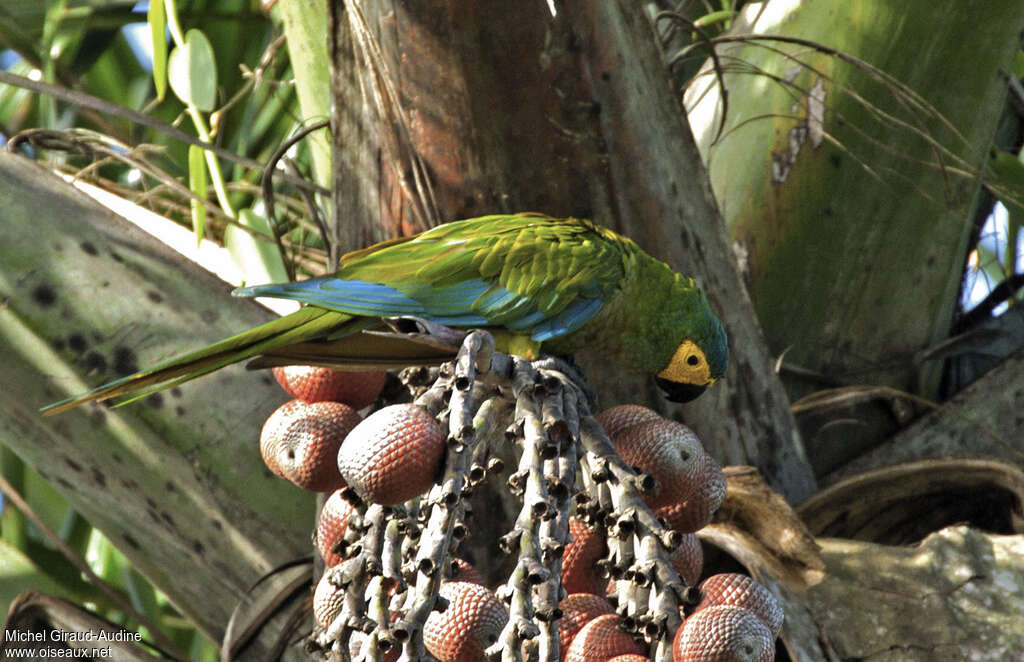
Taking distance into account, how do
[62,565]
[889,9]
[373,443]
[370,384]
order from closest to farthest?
[373,443], [370,384], [889,9], [62,565]

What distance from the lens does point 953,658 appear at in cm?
133

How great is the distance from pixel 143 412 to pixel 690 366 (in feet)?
2.73

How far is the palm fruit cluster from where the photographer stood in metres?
0.82

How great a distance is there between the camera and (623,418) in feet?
3.74

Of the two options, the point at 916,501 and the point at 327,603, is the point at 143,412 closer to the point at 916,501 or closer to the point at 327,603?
the point at 327,603

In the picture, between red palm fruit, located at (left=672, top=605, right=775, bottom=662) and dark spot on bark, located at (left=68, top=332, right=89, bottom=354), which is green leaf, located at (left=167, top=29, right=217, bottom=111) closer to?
dark spot on bark, located at (left=68, top=332, right=89, bottom=354)

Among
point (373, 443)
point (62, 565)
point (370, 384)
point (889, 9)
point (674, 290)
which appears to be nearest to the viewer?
point (373, 443)

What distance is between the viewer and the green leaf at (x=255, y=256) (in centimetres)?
198

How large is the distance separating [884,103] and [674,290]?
0.71 meters

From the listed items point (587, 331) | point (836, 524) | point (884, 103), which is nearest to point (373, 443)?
point (587, 331)

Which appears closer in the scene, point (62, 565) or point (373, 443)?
point (373, 443)

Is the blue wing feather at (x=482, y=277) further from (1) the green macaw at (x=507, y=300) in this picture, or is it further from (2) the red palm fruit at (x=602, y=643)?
(2) the red palm fruit at (x=602, y=643)

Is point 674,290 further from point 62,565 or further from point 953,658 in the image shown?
point 62,565

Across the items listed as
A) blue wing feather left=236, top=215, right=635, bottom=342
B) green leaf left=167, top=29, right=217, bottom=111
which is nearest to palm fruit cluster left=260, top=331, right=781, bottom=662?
blue wing feather left=236, top=215, right=635, bottom=342
